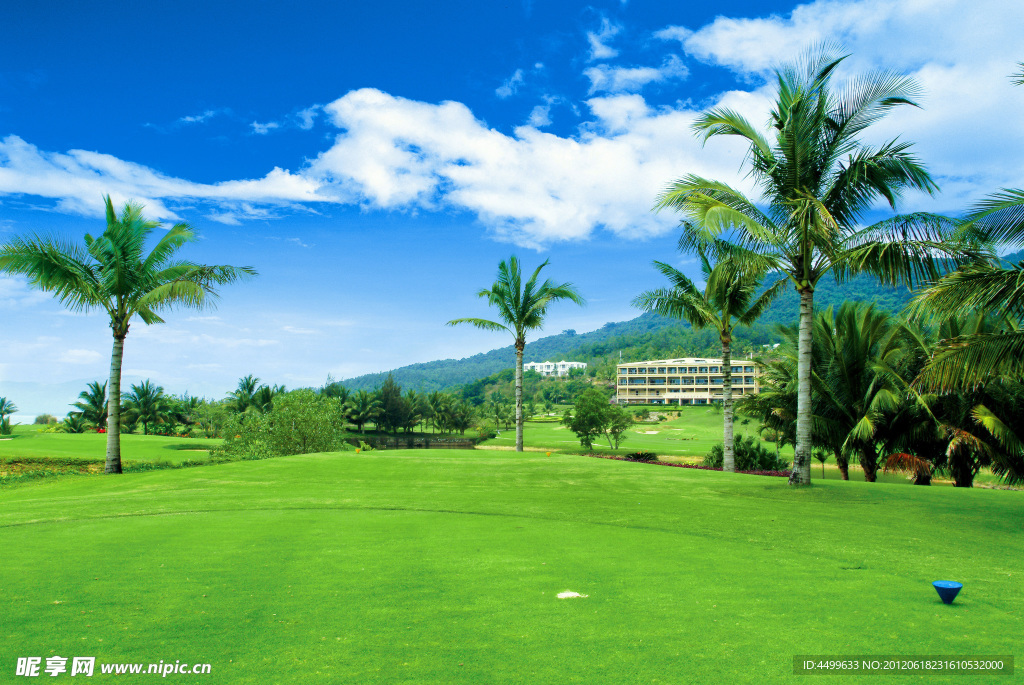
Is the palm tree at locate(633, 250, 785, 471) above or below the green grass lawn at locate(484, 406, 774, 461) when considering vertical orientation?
above

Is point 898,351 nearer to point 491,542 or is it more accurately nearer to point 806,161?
point 806,161

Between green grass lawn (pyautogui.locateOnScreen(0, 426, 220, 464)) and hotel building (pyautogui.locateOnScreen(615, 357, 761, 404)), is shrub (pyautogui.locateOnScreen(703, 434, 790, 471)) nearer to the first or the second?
green grass lawn (pyautogui.locateOnScreen(0, 426, 220, 464))

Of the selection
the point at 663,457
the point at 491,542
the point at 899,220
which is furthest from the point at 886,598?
the point at 663,457

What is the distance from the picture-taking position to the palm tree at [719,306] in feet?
71.2

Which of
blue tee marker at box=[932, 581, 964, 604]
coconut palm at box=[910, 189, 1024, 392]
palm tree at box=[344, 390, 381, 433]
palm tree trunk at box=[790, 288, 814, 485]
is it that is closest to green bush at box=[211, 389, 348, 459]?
palm tree trunk at box=[790, 288, 814, 485]

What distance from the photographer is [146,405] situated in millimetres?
56062

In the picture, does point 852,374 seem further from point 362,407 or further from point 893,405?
point 362,407

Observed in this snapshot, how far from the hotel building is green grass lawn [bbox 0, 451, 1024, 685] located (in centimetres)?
11293

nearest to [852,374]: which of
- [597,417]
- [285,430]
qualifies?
[285,430]

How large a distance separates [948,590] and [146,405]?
65.6 meters

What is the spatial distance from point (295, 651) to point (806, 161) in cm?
1469

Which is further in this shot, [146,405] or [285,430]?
[146,405]

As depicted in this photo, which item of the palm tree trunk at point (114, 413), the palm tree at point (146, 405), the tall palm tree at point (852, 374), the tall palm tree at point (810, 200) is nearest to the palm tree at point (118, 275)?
Answer: the palm tree trunk at point (114, 413)

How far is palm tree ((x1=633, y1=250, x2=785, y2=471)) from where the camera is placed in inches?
854
